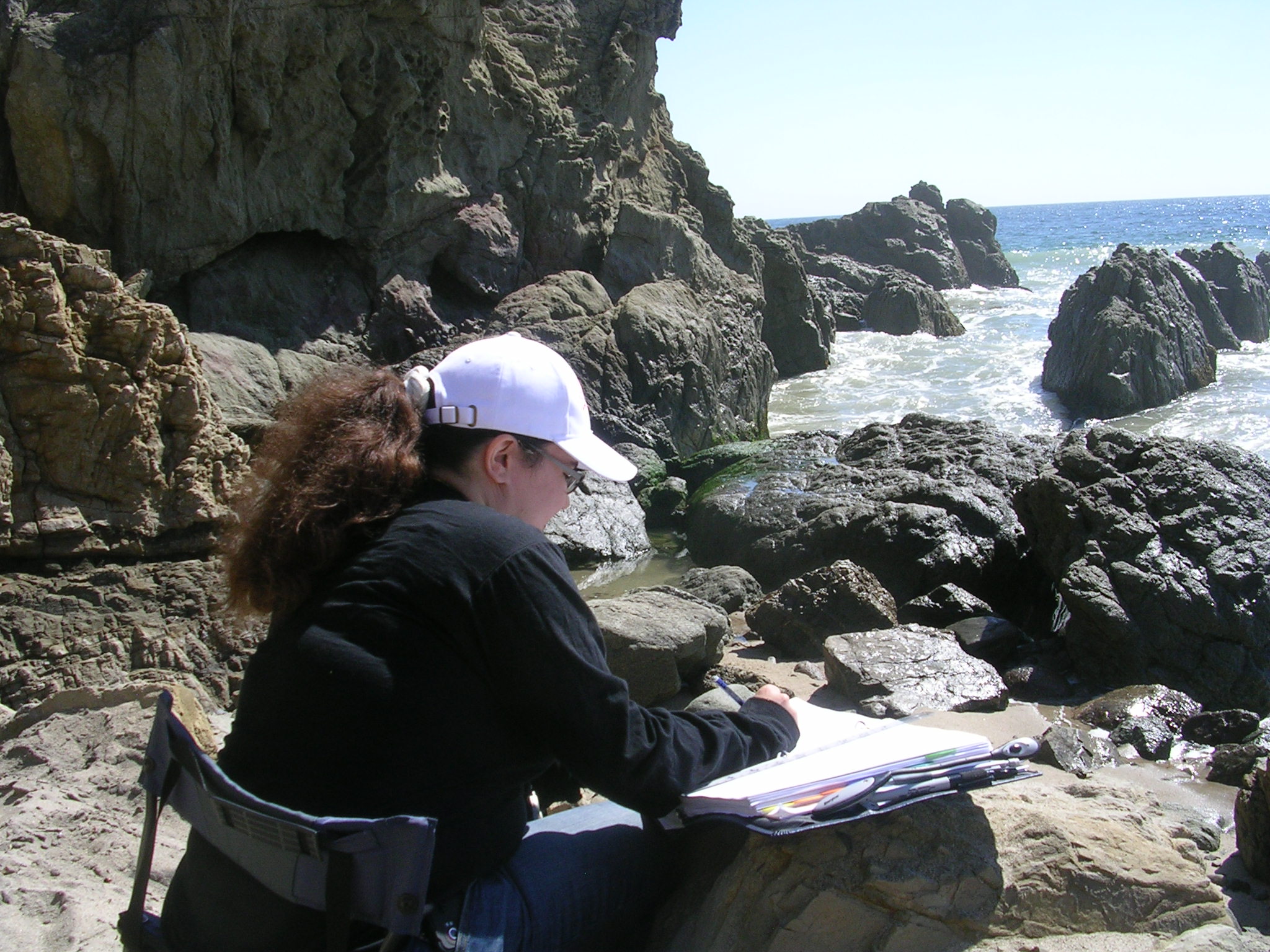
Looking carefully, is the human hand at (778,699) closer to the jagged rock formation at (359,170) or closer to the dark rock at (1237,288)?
the jagged rock formation at (359,170)

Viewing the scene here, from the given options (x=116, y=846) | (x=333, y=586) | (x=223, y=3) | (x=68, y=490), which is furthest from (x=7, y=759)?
(x=223, y=3)

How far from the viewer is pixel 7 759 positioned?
2975 mm

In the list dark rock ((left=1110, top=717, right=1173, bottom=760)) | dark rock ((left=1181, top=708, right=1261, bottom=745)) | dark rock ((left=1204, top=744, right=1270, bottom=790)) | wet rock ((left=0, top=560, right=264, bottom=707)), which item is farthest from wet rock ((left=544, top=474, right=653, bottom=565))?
dark rock ((left=1204, top=744, right=1270, bottom=790))

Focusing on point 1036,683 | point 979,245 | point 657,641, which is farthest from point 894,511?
point 979,245

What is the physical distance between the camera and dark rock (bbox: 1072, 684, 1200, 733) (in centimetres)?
462

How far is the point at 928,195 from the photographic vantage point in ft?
136

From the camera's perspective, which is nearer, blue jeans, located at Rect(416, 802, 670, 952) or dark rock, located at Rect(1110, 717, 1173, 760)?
blue jeans, located at Rect(416, 802, 670, 952)

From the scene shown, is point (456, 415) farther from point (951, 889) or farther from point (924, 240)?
point (924, 240)

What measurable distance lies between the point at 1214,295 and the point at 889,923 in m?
24.8

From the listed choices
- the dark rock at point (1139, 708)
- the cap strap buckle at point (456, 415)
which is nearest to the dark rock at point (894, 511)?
the dark rock at point (1139, 708)

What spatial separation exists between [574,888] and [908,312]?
2566cm

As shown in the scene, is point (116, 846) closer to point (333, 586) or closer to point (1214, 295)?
point (333, 586)

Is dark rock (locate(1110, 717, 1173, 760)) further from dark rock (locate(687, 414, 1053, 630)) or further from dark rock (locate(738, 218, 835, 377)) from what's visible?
dark rock (locate(738, 218, 835, 377))

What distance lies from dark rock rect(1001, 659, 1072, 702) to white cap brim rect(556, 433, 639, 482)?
3.98m
